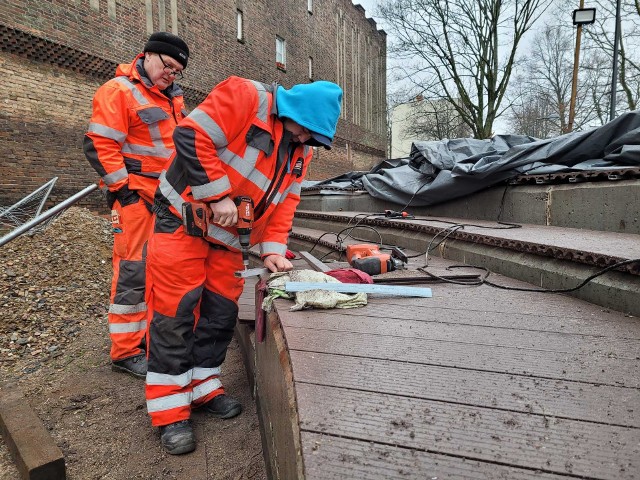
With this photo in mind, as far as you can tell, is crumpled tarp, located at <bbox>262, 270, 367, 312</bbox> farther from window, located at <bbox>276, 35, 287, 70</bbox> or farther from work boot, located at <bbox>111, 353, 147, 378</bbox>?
window, located at <bbox>276, 35, 287, 70</bbox>

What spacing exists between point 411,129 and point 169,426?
26860mm

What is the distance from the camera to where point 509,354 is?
1.47 metres

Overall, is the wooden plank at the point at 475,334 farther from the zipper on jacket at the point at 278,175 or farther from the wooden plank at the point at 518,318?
the zipper on jacket at the point at 278,175

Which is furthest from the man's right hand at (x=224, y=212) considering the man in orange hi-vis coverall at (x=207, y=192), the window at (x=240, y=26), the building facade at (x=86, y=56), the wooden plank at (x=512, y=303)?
the window at (x=240, y=26)

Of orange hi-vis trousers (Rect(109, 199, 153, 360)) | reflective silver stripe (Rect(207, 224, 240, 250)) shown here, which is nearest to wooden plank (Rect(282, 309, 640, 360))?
reflective silver stripe (Rect(207, 224, 240, 250))

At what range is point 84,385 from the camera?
287cm

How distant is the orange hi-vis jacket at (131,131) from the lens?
2793mm

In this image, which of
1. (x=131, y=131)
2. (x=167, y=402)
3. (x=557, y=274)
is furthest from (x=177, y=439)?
(x=557, y=274)

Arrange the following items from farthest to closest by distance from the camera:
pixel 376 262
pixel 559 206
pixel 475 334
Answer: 1. pixel 559 206
2. pixel 376 262
3. pixel 475 334

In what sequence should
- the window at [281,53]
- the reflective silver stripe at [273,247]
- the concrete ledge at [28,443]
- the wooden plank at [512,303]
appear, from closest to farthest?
the concrete ledge at [28,443], the wooden plank at [512,303], the reflective silver stripe at [273,247], the window at [281,53]

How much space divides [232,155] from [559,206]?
2919mm

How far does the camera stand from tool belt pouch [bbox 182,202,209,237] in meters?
2.06

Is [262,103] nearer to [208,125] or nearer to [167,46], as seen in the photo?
[208,125]

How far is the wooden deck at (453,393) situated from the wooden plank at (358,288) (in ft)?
0.41
